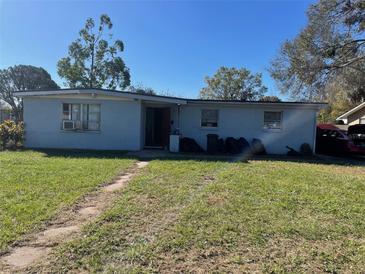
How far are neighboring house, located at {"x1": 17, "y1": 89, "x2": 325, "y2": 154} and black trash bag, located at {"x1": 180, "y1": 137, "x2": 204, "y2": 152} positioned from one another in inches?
27.2

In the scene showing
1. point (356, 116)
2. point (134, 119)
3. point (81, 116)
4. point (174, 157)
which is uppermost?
point (356, 116)

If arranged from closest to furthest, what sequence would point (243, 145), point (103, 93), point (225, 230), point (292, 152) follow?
point (225, 230) < point (103, 93) < point (243, 145) < point (292, 152)

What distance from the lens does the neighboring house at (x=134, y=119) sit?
45.4 feet

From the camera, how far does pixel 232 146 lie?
14.2m

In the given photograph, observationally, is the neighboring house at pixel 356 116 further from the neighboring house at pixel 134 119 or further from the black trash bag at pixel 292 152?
the black trash bag at pixel 292 152

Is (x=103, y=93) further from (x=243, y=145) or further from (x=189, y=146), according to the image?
(x=243, y=145)

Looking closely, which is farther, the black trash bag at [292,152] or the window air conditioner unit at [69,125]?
the black trash bag at [292,152]

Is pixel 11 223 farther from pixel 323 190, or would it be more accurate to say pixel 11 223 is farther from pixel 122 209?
pixel 323 190

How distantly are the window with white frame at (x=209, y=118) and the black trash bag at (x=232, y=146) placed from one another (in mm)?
1175

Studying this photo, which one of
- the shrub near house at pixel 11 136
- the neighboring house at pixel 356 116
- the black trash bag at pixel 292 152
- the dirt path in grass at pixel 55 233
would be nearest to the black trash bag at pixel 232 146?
the black trash bag at pixel 292 152

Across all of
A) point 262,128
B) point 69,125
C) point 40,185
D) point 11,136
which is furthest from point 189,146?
point 40,185

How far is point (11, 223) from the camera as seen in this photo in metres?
4.29

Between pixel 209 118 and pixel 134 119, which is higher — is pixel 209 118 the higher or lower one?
the higher one

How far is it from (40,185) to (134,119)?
755 centimetres
